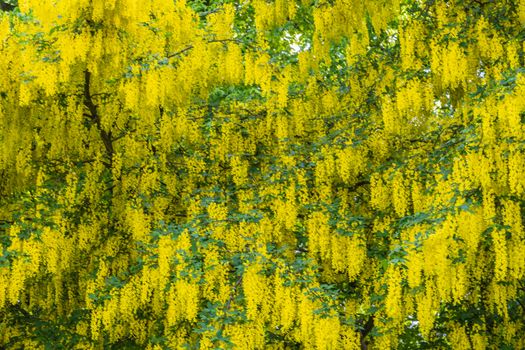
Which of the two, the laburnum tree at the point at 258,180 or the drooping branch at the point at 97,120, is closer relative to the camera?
the laburnum tree at the point at 258,180

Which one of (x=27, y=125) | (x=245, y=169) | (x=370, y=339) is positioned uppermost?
(x=27, y=125)

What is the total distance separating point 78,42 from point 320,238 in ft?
10.3

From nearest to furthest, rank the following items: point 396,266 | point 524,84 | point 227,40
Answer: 1. point 524,84
2. point 396,266
3. point 227,40

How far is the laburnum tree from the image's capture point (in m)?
6.06

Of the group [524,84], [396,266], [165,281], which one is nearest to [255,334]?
[165,281]

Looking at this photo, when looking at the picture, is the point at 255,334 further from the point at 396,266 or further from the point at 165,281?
the point at 396,266

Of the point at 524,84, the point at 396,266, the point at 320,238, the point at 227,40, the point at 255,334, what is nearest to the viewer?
the point at 524,84

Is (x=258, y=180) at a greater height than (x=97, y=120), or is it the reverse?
(x=97, y=120)

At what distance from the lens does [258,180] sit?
7.66m

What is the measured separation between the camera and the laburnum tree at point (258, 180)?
19.9ft

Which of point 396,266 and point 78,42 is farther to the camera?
point 78,42

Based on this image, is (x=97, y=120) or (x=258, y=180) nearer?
(x=258, y=180)

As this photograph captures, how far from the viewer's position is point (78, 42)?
21.9 feet

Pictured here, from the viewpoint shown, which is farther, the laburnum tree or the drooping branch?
the drooping branch
